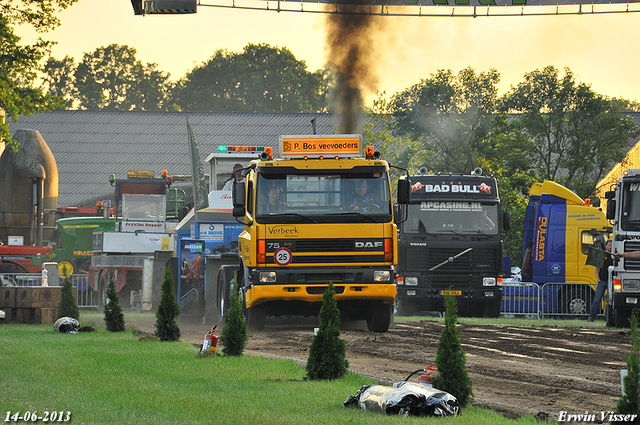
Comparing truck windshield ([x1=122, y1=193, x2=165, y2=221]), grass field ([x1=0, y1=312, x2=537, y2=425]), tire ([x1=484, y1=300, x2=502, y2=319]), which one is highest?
truck windshield ([x1=122, y1=193, x2=165, y2=221])

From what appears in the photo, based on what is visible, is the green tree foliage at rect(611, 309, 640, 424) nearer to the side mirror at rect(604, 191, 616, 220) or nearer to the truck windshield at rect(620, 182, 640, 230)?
the truck windshield at rect(620, 182, 640, 230)

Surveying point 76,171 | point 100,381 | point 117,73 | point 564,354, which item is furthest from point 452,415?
point 117,73

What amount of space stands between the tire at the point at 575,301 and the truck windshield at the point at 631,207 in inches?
280

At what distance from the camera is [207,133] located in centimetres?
6581

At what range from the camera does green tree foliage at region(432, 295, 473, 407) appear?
8.03 meters

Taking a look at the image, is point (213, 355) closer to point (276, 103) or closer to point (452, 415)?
point (452, 415)

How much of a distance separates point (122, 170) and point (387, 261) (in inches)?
1930

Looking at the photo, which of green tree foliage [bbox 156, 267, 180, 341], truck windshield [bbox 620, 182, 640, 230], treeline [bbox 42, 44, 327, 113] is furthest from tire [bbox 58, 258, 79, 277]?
treeline [bbox 42, 44, 327, 113]

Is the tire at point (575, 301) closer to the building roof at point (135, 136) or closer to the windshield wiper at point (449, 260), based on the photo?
the windshield wiper at point (449, 260)

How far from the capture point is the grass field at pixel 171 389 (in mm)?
7766

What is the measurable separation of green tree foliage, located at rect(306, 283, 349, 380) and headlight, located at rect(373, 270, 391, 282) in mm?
5835

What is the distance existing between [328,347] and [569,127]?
2920cm

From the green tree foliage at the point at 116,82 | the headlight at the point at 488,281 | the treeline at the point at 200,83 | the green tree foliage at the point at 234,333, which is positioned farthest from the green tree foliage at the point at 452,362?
the green tree foliage at the point at 116,82

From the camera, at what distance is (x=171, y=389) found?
9414 mm
